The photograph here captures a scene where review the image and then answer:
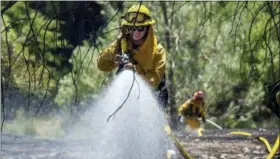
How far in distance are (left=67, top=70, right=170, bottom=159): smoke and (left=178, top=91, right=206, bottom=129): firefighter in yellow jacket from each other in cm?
1229

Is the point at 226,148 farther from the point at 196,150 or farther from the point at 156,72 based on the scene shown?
the point at 156,72

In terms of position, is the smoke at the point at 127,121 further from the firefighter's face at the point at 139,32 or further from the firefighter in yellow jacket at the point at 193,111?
the firefighter in yellow jacket at the point at 193,111

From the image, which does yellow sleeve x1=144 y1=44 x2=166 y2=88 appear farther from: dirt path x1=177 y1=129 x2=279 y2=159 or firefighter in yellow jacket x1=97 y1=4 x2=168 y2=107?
dirt path x1=177 y1=129 x2=279 y2=159

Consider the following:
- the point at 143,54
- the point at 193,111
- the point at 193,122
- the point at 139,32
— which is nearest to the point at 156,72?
the point at 143,54

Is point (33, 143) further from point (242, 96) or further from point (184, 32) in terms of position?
point (242, 96)

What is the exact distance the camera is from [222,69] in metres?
24.5

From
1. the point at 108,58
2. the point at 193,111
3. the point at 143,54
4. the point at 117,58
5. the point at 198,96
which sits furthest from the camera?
the point at 193,111

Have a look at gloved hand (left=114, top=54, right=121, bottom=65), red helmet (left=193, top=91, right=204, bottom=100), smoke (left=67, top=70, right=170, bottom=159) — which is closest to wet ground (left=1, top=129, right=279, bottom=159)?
smoke (left=67, top=70, right=170, bottom=159)

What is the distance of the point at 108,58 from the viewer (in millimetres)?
7309

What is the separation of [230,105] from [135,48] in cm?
1943

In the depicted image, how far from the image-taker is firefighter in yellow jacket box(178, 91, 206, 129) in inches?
779

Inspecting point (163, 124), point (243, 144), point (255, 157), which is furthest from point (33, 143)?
point (163, 124)

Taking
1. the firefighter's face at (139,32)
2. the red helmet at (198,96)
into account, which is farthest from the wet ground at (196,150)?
the red helmet at (198,96)

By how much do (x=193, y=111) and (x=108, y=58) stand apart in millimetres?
13048
